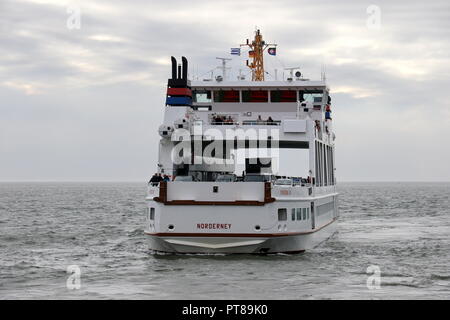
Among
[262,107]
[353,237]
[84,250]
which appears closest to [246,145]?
[262,107]

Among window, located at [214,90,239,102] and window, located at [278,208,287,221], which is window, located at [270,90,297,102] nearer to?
window, located at [214,90,239,102]

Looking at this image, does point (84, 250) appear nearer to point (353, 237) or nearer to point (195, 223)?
point (195, 223)

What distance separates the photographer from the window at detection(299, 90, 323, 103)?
38344 millimetres

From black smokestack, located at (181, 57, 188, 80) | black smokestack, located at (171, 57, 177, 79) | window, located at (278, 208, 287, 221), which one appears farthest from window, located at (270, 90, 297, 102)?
window, located at (278, 208, 287, 221)

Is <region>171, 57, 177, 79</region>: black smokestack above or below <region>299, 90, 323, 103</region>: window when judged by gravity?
above

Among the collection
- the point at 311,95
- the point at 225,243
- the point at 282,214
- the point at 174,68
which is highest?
the point at 174,68

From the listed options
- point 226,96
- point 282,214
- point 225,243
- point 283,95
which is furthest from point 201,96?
point 225,243

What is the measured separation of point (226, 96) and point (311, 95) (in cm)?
410

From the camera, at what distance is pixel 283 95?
38.6 m

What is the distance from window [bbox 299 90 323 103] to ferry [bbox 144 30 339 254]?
0.05 m

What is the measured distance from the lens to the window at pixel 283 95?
3859 cm

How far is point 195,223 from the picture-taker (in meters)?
28.5

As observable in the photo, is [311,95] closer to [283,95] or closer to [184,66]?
[283,95]

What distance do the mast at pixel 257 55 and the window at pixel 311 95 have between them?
7.27 meters
